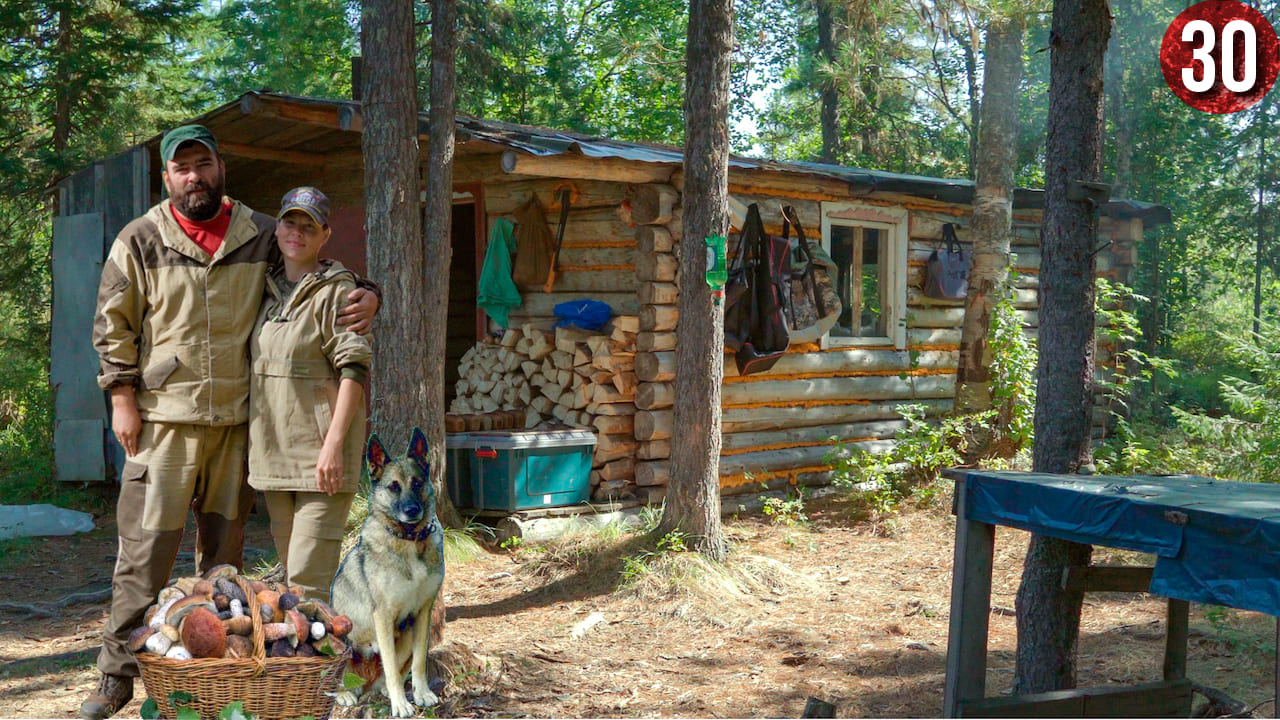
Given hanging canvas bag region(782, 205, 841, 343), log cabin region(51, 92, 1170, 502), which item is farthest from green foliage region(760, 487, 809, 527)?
hanging canvas bag region(782, 205, 841, 343)

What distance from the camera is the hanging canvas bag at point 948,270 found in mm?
11375

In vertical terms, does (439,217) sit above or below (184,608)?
above

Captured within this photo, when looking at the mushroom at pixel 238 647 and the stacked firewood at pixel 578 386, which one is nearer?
the mushroom at pixel 238 647

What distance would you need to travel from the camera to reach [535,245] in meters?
9.39

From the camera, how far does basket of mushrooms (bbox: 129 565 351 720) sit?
116 inches

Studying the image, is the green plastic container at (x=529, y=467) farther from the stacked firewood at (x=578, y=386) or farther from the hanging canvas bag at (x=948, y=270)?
the hanging canvas bag at (x=948, y=270)

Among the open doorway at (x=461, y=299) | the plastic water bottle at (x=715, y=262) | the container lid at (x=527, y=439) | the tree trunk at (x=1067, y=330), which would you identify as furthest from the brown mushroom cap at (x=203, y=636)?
the open doorway at (x=461, y=299)

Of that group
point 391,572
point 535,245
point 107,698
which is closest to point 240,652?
point 391,572

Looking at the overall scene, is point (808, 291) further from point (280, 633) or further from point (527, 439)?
point (280, 633)

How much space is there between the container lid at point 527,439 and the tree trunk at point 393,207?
1305mm

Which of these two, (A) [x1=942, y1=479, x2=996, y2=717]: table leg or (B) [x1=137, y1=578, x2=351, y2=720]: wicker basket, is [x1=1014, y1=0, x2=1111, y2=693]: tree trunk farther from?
(B) [x1=137, y1=578, x2=351, y2=720]: wicker basket

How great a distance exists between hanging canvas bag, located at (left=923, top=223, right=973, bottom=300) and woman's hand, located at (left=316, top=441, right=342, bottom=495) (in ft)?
28.6

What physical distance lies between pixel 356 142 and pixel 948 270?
6187mm

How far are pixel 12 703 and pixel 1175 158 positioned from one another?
2233cm
